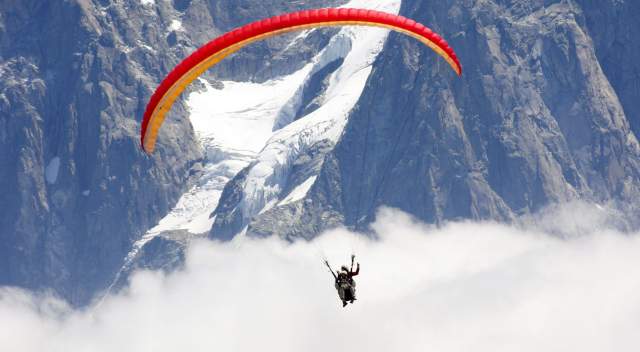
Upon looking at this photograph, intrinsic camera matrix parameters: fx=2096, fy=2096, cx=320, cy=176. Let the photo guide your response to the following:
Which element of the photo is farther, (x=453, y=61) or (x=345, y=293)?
(x=453, y=61)

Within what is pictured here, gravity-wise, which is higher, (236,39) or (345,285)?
(236,39)

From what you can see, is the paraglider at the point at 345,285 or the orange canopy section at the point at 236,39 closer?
the paraglider at the point at 345,285

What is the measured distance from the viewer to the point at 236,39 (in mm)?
164000

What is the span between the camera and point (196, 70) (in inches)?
6496

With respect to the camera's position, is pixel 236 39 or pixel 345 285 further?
pixel 236 39

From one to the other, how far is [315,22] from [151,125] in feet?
50.8

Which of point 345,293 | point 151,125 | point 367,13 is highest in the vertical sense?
point 367,13

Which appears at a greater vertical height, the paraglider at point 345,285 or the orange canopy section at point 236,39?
the orange canopy section at point 236,39

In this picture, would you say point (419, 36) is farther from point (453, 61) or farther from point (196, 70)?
point (196, 70)

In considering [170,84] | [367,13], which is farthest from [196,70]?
[367,13]

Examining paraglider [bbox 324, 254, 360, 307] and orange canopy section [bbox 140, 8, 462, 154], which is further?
orange canopy section [bbox 140, 8, 462, 154]

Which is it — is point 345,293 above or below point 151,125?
below

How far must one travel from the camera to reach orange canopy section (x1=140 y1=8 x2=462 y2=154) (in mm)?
164000

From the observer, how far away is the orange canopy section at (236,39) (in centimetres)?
16400
